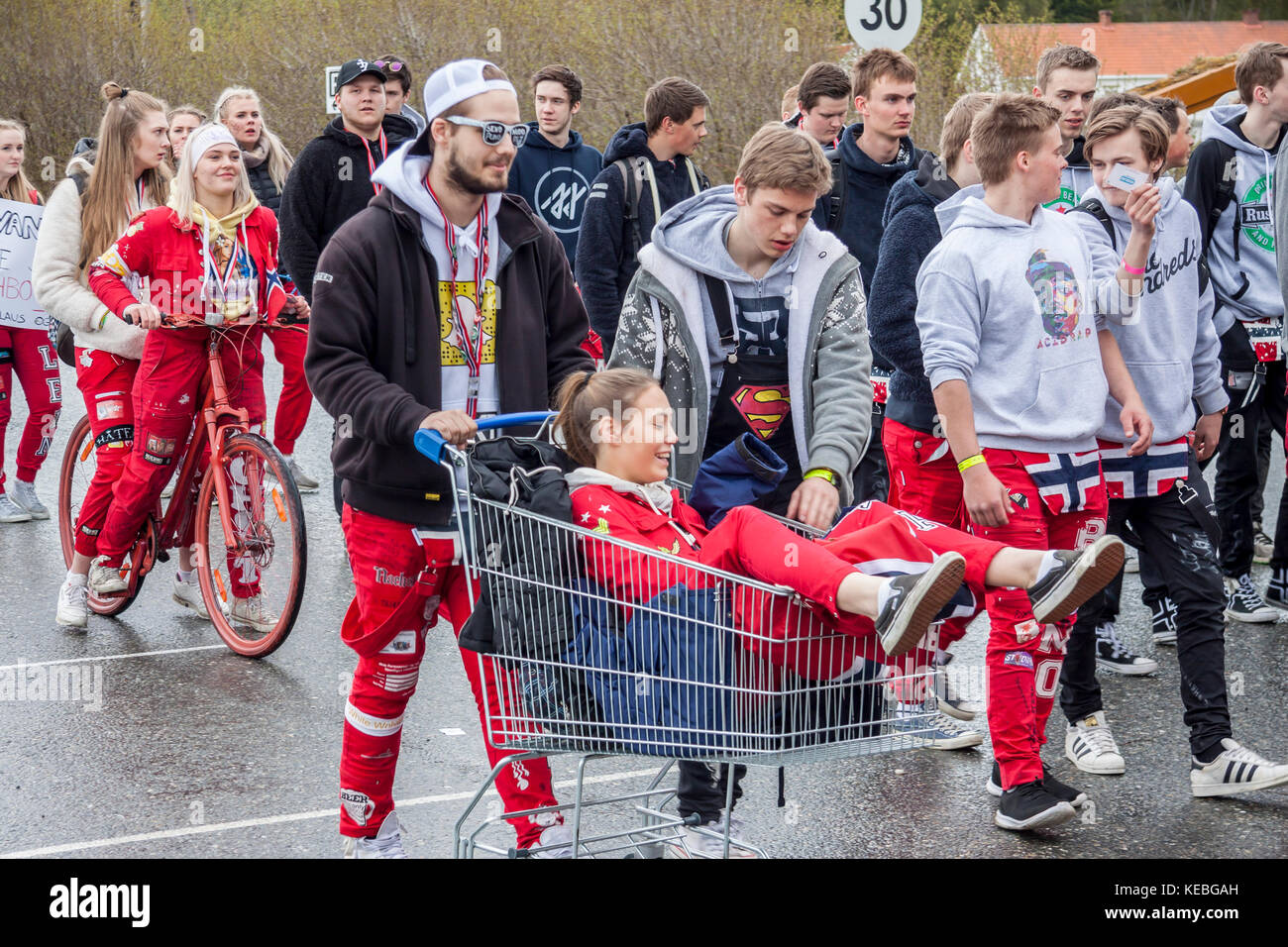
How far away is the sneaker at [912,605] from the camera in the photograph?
11.1 ft

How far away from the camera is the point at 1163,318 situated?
5.26 m

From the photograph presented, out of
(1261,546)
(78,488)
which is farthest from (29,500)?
(1261,546)

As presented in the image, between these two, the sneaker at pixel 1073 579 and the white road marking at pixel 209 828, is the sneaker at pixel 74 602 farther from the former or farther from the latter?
the sneaker at pixel 1073 579

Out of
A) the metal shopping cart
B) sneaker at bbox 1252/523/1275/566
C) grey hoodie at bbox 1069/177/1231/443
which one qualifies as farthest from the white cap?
sneaker at bbox 1252/523/1275/566

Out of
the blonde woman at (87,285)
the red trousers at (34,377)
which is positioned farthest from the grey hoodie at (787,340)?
the red trousers at (34,377)

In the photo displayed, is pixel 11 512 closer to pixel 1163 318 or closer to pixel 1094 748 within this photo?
pixel 1094 748

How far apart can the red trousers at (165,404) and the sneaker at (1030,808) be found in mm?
3516

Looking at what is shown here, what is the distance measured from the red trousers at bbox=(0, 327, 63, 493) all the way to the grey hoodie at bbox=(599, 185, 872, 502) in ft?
18.9

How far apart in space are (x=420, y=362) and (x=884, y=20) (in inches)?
286

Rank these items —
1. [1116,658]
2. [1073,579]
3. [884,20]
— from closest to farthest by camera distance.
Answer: [1073,579] → [1116,658] → [884,20]

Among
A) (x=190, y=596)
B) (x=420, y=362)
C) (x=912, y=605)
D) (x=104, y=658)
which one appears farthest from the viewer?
(x=190, y=596)

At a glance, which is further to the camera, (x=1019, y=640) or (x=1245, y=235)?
(x=1245, y=235)

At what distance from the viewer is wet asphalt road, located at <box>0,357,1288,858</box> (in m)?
4.76
